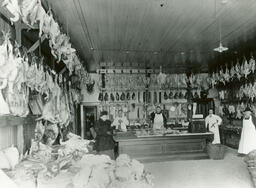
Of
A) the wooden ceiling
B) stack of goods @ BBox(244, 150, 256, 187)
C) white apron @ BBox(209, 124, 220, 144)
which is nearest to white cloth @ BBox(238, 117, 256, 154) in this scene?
white apron @ BBox(209, 124, 220, 144)

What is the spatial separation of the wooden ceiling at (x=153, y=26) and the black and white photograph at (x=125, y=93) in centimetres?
3

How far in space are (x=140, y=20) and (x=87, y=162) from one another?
396 cm

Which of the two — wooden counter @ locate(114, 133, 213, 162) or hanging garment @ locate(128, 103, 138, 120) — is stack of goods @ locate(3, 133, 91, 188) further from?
hanging garment @ locate(128, 103, 138, 120)

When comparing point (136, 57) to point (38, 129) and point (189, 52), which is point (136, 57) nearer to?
point (189, 52)

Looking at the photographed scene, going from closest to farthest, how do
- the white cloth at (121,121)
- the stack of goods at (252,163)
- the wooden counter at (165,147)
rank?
the stack of goods at (252,163)
the wooden counter at (165,147)
the white cloth at (121,121)

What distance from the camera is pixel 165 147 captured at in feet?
30.8

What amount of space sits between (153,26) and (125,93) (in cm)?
674

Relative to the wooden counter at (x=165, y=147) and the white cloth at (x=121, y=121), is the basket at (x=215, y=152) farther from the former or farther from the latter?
the white cloth at (x=121, y=121)

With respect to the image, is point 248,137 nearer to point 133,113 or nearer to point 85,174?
point 85,174

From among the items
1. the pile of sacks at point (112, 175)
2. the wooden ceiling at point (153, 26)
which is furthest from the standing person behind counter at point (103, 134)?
the pile of sacks at point (112, 175)

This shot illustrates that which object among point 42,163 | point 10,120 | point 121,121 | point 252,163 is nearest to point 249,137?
point 252,163

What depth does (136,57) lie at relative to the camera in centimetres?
1111

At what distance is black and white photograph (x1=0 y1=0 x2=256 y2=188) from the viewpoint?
328 cm

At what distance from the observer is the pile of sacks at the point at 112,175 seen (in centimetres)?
290
